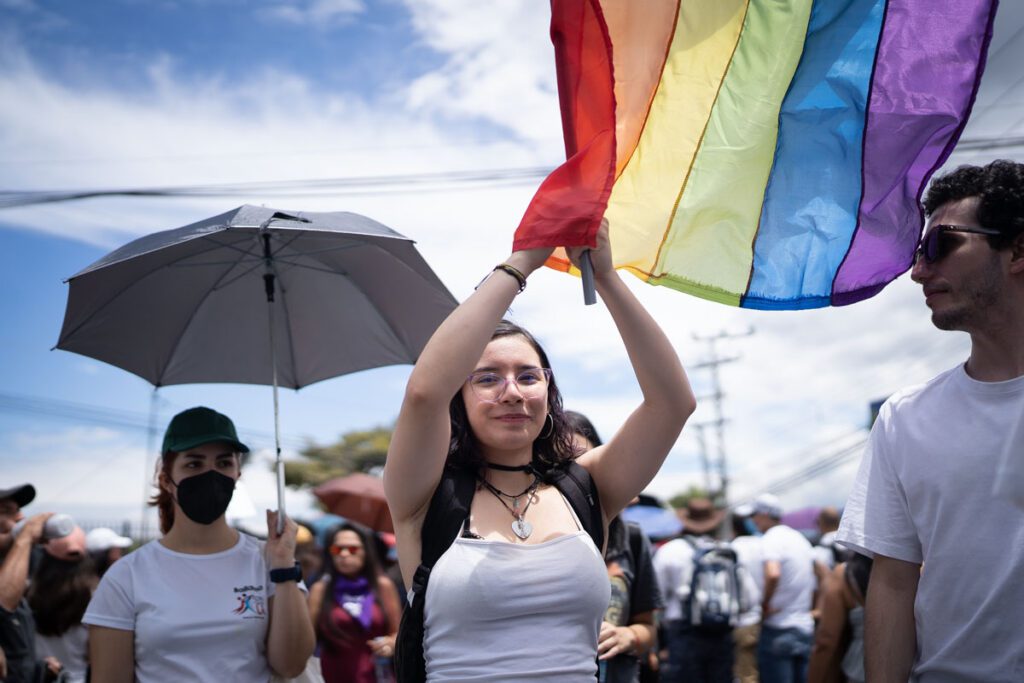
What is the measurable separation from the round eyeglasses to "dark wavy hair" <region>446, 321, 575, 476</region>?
0.07 meters

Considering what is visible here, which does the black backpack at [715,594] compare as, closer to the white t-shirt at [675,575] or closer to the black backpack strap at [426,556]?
the white t-shirt at [675,575]

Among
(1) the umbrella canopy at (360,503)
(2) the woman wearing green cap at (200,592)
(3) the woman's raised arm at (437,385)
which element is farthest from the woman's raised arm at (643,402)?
(1) the umbrella canopy at (360,503)

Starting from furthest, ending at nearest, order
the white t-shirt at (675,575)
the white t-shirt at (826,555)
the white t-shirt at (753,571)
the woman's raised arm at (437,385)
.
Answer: the white t-shirt at (826,555), the white t-shirt at (753,571), the white t-shirt at (675,575), the woman's raised arm at (437,385)

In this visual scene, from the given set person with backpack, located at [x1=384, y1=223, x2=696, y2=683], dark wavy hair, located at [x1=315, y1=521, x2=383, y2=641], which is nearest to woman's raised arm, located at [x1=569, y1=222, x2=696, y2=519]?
person with backpack, located at [x1=384, y1=223, x2=696, y2=683]

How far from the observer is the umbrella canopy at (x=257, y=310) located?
4.20 metres

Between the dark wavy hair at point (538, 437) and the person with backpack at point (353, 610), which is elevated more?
the dark wavy hair at point (538, 437)

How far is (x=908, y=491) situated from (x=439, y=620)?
4.49 ft

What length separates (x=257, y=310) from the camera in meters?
4.63

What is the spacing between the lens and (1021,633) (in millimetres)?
2486

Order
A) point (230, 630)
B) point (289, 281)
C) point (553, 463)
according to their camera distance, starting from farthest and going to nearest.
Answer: point (289, 281)
point (230, 630)
point (553, 463)

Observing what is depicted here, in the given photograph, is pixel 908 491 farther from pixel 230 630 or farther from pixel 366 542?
pixel 366 542

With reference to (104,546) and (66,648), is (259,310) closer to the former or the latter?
(66,648)

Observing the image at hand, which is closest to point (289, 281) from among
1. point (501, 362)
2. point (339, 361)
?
point (339, 361)

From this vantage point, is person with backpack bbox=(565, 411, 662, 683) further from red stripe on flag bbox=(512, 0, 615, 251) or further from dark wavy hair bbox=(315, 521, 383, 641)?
dark wavy hair bbox=(315, 521, 383, 641)
